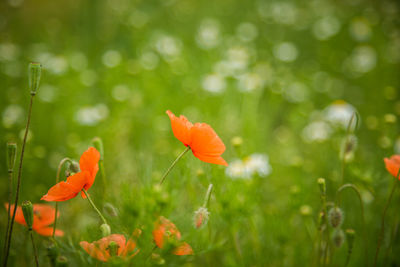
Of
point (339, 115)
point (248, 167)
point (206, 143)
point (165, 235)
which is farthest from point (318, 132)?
point (165, 235)

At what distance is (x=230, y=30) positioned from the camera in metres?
4.07

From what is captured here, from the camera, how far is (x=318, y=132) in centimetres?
228

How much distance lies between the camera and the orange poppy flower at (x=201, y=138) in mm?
876

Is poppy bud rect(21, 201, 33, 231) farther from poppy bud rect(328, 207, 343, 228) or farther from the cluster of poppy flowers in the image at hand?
poppy bud rect(328, 207, 343, 228)

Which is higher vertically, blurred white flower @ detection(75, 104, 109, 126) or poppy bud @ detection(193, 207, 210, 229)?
blurred white flower @ detection(75, 104, 109, 126)

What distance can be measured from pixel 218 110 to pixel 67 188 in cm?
203

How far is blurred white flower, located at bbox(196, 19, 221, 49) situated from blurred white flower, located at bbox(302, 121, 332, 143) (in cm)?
152

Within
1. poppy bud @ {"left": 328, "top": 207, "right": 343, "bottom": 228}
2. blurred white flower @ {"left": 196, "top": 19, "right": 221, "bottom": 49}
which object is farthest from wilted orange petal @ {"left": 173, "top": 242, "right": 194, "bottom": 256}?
blurred white flower @ {"left": 196, "top": 19, "right": 221, "bottom": 49}

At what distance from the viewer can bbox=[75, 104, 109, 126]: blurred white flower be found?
2.33 m

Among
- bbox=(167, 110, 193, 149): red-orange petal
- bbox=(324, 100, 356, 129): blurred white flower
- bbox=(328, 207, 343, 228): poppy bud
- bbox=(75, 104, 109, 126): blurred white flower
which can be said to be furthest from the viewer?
bbox=(75, 104, 109, 126): blurred white flower

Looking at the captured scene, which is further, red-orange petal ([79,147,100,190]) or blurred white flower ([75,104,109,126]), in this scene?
blurred white flower ([75,104,109,126])

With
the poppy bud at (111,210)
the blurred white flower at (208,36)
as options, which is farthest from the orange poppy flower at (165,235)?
the blurred white flower at (208,36)

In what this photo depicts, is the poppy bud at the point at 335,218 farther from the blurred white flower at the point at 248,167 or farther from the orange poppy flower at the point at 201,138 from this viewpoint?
the blurred white flower at the point at 248,167

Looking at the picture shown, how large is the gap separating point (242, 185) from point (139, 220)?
2.32 feet
